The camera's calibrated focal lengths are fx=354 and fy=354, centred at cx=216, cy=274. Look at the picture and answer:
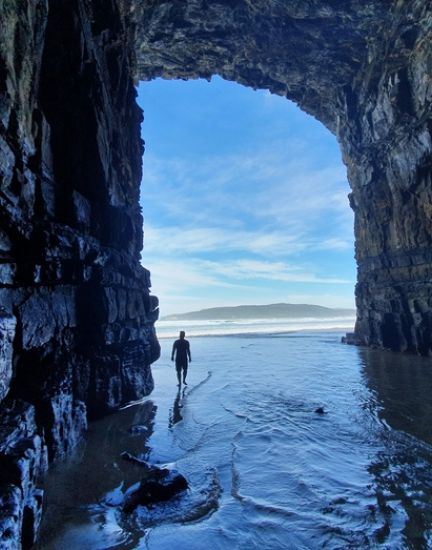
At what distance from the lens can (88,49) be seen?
34.2 ft

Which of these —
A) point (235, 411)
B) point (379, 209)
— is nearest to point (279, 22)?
point (379, 209)

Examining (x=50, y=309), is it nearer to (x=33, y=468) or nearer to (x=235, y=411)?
(x=33, y=468)

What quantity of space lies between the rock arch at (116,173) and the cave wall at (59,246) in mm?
44

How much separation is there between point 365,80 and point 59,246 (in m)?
30.9

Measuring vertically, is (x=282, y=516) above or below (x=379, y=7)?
below

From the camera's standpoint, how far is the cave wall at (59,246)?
20.2ft

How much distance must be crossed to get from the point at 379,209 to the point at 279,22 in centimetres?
Answer: 1711

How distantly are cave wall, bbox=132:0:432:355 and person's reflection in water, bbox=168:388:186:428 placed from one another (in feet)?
60.1

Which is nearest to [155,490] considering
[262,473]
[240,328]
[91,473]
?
[91,473]

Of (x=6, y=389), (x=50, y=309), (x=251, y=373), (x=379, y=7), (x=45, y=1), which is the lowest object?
(x=251, y=373)

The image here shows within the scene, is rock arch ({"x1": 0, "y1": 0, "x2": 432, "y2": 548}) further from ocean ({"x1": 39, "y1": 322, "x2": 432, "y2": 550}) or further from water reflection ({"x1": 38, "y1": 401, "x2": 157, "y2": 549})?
ocean ({"x1": 39, "y1": 322, "x2": 432, "y2": 550})

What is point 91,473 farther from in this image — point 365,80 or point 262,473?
point 365,80

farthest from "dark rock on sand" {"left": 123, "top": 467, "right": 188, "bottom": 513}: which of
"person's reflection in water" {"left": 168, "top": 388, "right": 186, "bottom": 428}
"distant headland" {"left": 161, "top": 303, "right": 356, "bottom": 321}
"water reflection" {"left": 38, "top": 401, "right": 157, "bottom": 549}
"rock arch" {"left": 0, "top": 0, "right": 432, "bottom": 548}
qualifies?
"distant headland" {"left": 161, "top": 303, "right": 356, "bottom": 321}

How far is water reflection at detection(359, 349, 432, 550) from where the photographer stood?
15.8 ft
